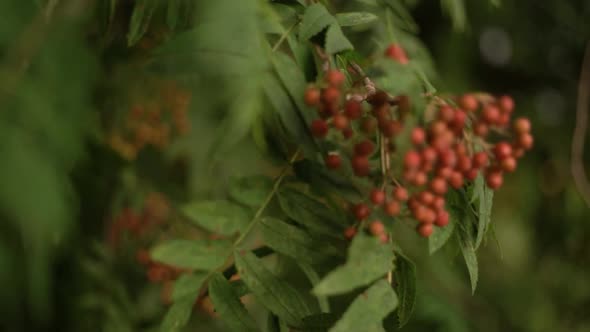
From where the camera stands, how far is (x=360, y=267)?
0.55 meters

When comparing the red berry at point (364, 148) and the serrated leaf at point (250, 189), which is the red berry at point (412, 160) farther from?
the serrated leaf at point (250, 189)

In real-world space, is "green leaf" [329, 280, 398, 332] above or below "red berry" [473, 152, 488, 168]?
below

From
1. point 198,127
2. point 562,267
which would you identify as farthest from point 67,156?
point 562,267

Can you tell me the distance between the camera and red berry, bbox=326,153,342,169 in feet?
2.04

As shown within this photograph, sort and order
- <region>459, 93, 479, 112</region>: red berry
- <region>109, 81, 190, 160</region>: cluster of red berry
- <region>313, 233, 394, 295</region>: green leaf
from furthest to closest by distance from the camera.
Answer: <region>109, 81, 190, 160</region>: cluster of red berry → <region>459, 93, 479, 112</region>: red berry → <region>313, 233, 394, 295</region>: green leaf

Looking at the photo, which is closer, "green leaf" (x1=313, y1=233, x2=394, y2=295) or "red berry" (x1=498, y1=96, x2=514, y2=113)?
"green leaf" (x1=313, y1=233, x2=394, y2=295)

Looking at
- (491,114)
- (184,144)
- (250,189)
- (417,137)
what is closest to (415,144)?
(417,137)

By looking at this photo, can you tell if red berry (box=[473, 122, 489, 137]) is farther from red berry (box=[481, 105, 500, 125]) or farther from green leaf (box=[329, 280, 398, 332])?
green leaf (box=[329, 280, 398, 332])

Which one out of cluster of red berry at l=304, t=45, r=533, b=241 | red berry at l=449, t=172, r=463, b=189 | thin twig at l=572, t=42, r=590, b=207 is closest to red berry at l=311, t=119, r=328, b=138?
cluster of red berry at l=304, t=45, r=533, b=241

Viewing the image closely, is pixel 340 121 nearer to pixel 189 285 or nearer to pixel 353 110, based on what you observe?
pixel 353 110

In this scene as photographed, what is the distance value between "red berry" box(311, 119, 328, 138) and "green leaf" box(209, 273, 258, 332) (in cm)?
17

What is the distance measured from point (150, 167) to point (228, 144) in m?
0.97

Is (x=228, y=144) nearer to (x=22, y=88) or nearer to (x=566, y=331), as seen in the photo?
(x=22, y=88)

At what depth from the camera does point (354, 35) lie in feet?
4.42
